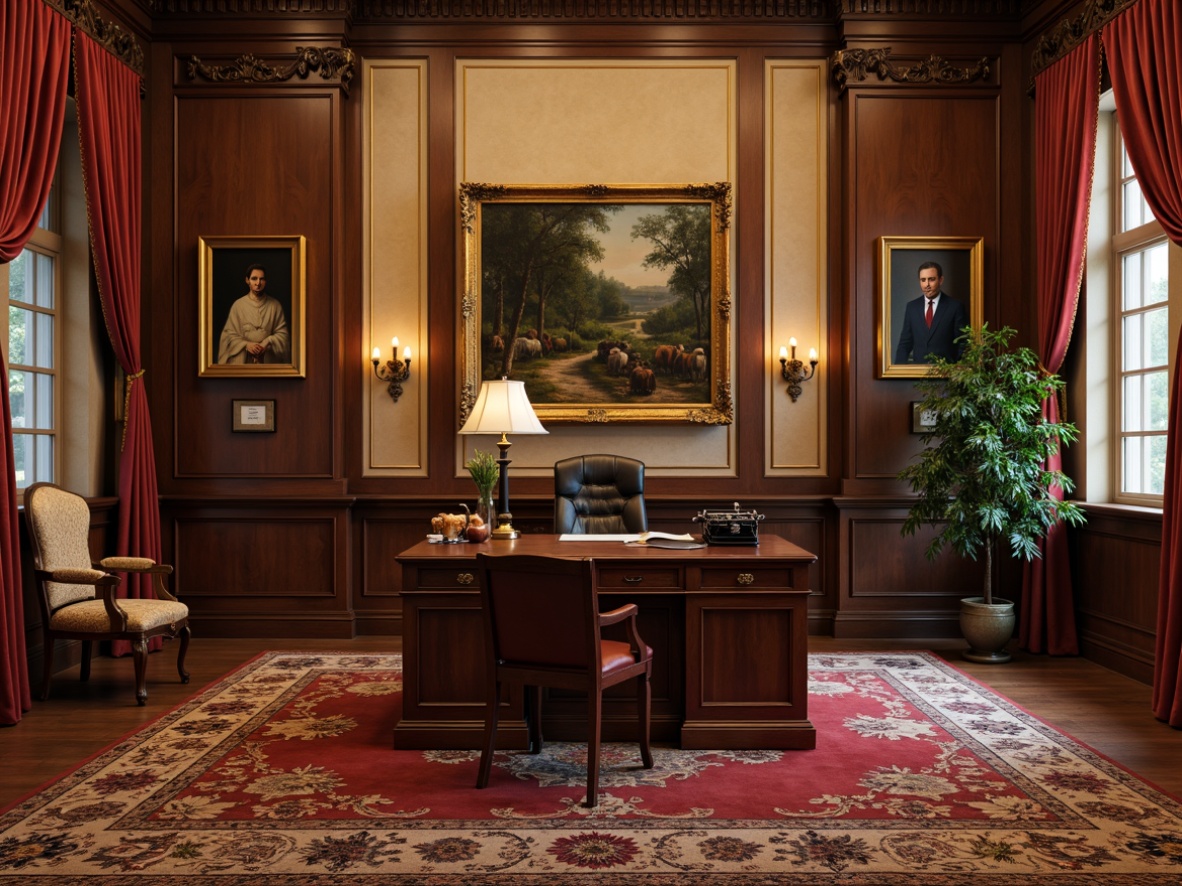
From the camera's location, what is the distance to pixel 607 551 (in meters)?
4.50

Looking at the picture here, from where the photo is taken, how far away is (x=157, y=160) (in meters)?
6.92

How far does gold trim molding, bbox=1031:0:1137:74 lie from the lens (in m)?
5.81

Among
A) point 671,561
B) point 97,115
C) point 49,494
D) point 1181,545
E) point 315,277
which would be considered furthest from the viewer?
point 315,277

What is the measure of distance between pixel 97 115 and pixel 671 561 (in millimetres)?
4546

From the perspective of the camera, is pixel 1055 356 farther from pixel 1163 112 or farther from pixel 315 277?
pixel 315 277

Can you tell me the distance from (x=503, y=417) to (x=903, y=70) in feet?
13.4

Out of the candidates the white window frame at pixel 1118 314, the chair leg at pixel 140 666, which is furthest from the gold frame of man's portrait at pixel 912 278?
the chair leg at pixel 140 666

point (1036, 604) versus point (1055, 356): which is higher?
point (1055, 356)

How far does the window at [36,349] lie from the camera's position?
19.4 ft

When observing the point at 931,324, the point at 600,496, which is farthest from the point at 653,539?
the point at 931,324

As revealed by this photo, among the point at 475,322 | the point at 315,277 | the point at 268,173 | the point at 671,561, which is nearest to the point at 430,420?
the point at 475,322

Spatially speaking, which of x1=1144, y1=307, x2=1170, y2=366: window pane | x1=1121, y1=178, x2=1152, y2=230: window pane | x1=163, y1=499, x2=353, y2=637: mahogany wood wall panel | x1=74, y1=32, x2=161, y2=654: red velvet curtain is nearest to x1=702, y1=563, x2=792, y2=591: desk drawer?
x1=1144, y1=307, x2=1170, y2=366: window pane

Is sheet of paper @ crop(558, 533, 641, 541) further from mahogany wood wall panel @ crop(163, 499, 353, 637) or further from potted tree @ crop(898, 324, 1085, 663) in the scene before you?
mahogany wood wall panel @ crop(163, 499, 353, 637)

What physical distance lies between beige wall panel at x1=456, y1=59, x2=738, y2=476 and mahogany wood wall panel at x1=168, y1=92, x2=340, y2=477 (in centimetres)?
106
